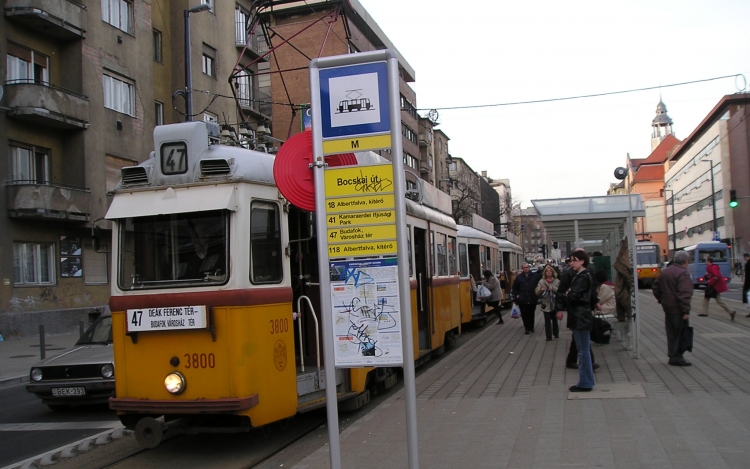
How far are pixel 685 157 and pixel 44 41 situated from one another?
82518 mm

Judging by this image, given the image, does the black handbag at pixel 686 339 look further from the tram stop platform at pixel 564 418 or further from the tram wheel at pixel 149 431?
the tram wheel at pixel 149 431

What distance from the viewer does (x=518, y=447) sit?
6.33m

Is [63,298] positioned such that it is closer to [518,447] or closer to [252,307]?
[252,307]

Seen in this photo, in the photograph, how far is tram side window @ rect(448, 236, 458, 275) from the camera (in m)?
14.4

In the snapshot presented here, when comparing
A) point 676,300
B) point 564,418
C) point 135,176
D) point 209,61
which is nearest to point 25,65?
point 209,61

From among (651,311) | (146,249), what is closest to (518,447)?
(146,249)

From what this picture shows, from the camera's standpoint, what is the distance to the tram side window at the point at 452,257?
1440cm

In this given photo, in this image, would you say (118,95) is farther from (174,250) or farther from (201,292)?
(201,292)

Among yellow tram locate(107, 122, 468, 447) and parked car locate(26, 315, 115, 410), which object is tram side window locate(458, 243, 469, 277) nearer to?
parked car locate(26, 315, 115, 410)

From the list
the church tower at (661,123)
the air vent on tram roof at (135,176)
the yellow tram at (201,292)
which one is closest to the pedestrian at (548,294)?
the yellow tram at (201,292)

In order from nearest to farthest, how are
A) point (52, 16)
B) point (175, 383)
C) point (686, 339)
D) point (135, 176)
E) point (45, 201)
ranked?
point (175, 383) < point (135, 176) < point (686, 339) < point (45, 201) < point (52, 16)

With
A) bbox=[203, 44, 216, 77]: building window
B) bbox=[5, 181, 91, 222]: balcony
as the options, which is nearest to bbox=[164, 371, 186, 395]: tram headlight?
bbox=[5, 181, 91, 222]: balcony

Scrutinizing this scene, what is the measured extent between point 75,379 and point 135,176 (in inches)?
160

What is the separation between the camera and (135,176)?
7.19 meters
